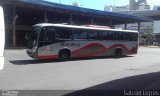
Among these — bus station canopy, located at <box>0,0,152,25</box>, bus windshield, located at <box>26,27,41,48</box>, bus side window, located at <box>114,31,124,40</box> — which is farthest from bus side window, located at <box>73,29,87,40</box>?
bus station canopy, located at <box>0,0,152,25</box>

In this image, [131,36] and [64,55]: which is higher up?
[131,36]

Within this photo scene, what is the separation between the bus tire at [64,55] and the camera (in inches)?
858

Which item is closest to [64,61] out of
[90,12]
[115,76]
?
[115,76]

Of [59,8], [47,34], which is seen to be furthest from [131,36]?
[59,8]

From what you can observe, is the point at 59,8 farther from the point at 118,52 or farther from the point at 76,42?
the point at 76,42

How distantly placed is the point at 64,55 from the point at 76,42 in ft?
4.49

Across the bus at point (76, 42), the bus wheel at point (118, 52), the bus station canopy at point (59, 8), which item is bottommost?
the bus wheel at point (118, 52)

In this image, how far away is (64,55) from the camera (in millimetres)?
22094

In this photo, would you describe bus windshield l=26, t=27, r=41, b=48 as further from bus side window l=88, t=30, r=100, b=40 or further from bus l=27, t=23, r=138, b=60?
bus side window l=88, t=30, r=100, b=40

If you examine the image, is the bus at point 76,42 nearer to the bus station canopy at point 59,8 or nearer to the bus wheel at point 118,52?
the bus wheel at point 118,52

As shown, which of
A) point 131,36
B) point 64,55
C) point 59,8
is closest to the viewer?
point 64,55

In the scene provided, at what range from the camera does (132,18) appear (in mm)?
60312

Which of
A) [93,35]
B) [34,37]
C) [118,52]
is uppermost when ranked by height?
[93,35]

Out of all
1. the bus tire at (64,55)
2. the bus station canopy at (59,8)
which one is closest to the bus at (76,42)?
the bus tire at (64,55)
